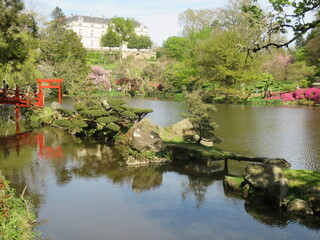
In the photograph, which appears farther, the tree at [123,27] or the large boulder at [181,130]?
the tree at [123,27]

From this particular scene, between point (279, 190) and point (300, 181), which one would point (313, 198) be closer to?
point (300, 181)

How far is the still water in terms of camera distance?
907 centimetres

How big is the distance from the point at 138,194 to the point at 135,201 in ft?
2.27

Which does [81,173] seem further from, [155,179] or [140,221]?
[140,221]

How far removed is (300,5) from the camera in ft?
28.9

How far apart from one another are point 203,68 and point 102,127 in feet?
74.9

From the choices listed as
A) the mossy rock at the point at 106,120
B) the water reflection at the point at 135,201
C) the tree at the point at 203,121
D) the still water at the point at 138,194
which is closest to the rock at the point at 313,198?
the still water at the point at 138,194

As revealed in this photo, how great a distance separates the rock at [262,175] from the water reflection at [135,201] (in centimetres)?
75

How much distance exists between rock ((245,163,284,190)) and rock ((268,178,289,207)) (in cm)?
20

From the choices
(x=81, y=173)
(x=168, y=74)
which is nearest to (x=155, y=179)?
(x=81, y=173)

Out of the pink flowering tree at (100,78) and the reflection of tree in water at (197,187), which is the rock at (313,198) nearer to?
the reflection of tree in water at (197,187)

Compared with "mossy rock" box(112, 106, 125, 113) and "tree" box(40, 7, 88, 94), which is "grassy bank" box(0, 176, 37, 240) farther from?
"tree" box(40, 7, 88, 94)

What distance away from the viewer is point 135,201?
36.0 feet

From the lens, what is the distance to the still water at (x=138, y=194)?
9.07 meters
